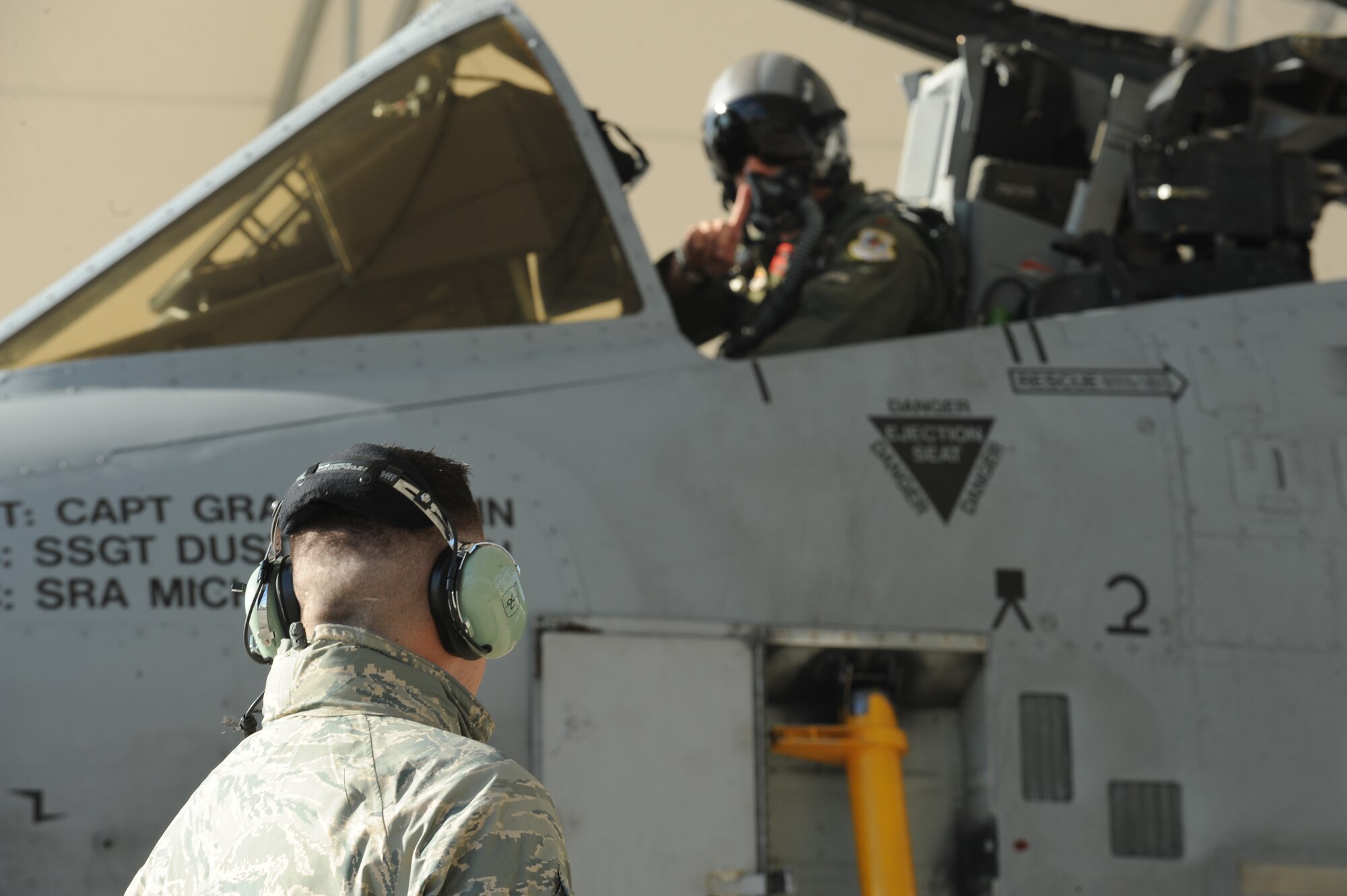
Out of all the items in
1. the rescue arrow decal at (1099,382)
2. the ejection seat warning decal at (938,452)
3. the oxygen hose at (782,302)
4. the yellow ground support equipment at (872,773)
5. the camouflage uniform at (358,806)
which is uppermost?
the oxygen hose at (782,302)

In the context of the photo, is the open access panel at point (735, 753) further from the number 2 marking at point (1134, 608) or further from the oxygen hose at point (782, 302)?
the oxygen hose at point (782, 302)

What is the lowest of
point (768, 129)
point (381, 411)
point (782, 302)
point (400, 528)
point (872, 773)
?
point (872, 773)

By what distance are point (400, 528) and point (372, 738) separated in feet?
0.89

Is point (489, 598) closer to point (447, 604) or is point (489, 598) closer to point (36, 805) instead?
A: point (447, 604)

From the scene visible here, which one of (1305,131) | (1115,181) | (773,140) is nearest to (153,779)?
(773,140)

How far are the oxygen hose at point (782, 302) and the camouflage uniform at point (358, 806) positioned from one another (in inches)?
96.7

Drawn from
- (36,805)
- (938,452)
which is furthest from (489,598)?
(938,452)

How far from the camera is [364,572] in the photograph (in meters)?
1.61

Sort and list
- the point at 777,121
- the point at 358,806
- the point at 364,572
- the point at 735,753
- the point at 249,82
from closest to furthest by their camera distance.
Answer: the point at 358,806 → the point at 364,572 → the point at 735,753 → the point at 777,121 → the point at 249,82

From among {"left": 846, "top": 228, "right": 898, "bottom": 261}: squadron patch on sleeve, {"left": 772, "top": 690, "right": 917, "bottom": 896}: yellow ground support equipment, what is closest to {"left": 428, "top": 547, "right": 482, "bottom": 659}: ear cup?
{"left": 772, "top": 690, "right": 917, "bottom": 896}: yellow ground support equipment

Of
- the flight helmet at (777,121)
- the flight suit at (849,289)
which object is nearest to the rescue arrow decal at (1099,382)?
the flight suit at (849,289)

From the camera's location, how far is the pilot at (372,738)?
136cm

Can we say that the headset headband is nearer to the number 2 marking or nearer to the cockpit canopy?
the cockpit canopy

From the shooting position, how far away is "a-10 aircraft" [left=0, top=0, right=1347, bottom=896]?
9.93ft
